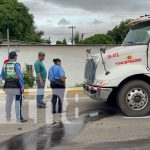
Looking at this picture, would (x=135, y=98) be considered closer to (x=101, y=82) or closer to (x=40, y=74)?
(x=101, y=82)

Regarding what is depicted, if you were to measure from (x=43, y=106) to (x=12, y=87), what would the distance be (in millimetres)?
2204

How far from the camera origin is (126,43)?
35.5 feet

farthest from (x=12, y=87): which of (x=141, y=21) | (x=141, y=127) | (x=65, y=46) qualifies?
(x=65, y=46)

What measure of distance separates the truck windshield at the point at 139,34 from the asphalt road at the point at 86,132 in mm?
1787

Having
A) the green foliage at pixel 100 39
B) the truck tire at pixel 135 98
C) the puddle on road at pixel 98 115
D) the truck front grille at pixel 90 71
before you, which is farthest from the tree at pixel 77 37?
the truck tire at pixel 135 98

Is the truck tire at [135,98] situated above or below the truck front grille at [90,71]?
below

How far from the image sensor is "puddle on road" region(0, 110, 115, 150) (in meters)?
7.42

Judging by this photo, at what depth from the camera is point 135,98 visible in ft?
32.4

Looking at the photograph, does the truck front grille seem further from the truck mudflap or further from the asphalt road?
the asphalt road

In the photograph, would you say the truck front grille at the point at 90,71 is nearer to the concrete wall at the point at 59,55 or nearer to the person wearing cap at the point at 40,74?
the person wearing cap at the point at 40,74

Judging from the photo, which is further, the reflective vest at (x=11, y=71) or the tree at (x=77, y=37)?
the tree at (x=77, y=37)

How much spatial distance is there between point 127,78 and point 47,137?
2734 millimetres

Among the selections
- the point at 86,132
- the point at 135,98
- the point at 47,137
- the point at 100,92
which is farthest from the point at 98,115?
the point at 47,137

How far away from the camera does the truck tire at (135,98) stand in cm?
984
